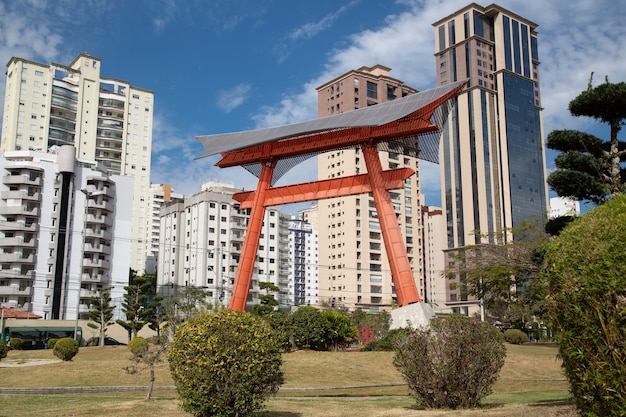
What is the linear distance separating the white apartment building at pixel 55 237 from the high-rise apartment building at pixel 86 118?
585 inches

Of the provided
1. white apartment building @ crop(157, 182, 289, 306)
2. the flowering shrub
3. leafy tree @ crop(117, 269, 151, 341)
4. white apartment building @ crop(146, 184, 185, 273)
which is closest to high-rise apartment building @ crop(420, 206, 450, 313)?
white apartment building @ crop(157, 182, 289, 306)

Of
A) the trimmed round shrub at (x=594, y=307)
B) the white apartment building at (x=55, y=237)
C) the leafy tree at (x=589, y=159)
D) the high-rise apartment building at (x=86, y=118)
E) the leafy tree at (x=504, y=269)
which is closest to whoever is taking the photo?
the trimmed round shrub at (x=594, y=307)

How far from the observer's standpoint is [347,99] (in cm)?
10481

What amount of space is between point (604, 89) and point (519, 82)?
3981 inches

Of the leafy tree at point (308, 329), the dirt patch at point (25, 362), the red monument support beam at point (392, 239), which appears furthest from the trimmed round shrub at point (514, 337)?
the dirt patch at point (25, 362)

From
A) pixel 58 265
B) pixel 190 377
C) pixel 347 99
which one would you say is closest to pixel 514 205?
pixel 347 99

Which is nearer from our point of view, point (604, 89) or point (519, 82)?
point (604, 89)

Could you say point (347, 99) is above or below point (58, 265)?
above

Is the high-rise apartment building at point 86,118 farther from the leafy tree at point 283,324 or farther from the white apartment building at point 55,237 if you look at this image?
the leafy tree at point 283,324

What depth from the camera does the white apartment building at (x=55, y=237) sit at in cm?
6156

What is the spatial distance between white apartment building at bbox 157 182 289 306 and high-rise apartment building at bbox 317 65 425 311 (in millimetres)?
12790

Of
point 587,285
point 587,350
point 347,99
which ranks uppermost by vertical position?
point 347,99

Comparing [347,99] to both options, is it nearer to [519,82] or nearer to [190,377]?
[519,82]

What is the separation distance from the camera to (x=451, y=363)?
40.2 ft
